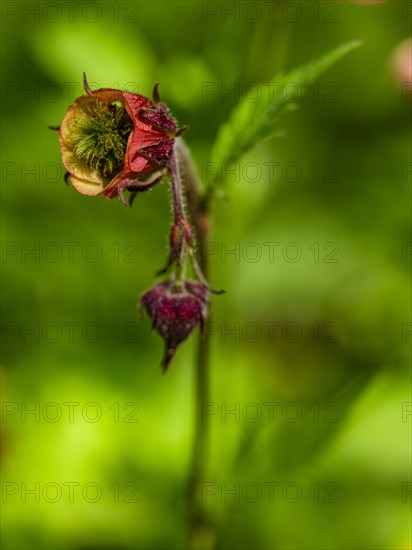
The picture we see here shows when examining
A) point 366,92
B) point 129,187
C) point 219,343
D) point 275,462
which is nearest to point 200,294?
point 129,187

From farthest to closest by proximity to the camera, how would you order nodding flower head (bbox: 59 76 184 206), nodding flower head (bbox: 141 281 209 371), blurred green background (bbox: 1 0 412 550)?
1. blurred green background (bbox: 1 0 412 550)
2. nodding flower head (bbox: 141 281 209 371)
3. nodding flower head (bbox: 59 76 184 206)

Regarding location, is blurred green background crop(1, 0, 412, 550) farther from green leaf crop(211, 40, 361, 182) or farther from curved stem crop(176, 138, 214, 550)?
green leaf crop(211, 40, 361, 182)

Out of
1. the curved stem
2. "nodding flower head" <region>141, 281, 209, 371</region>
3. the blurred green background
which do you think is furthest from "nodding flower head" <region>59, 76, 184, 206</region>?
the blurred green background

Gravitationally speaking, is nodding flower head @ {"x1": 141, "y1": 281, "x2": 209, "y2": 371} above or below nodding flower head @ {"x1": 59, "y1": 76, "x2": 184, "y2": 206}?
below

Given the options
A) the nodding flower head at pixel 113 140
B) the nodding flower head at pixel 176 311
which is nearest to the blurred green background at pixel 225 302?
the nodding flower head at pixel 176 311

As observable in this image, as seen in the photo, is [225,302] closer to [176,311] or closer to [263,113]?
[176,311]

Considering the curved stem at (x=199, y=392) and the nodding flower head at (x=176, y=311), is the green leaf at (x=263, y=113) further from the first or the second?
the nodding flower head at (x=176, y=311)

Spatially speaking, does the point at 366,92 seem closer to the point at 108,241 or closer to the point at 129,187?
the point at 108,241
